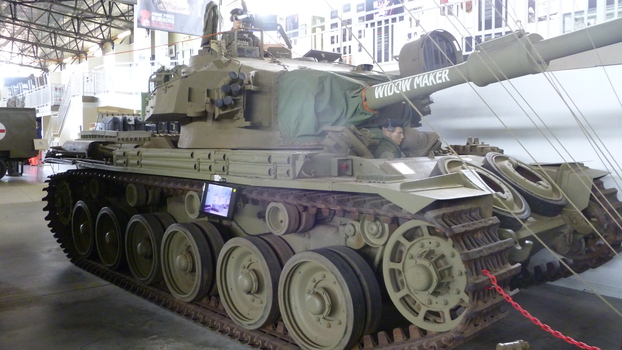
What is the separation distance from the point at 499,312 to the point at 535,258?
3.59m

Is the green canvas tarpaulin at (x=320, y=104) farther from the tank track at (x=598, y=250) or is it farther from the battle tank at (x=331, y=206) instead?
the tank track at (x=598, y=250)

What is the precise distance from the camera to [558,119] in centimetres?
723

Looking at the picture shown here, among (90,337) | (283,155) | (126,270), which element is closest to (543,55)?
(283,155)

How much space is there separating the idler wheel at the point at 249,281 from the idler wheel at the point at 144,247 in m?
1.35

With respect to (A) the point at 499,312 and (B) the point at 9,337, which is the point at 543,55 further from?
(B) the point at 9,337

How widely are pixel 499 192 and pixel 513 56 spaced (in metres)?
1.33

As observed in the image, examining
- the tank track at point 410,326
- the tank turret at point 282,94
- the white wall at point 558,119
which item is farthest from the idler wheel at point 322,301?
the white wall at point 558,119

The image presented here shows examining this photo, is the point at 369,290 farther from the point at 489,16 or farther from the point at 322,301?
the point at 489,16

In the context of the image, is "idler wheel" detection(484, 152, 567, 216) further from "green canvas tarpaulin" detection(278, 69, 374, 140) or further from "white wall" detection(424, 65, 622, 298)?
"green canvas tarpaulin" detection(278, 69, 374, 140)

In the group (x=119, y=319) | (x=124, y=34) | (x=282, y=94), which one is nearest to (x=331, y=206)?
(x=282, y=94)

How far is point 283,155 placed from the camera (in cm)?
477

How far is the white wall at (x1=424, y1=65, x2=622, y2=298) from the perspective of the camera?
22.1 ft

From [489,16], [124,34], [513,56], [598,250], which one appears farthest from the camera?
[124,34]

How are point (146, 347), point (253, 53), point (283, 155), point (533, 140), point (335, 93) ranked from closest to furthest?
1. point (283, 155)
2. point (146, 347)
3. point (335, 93)
4. point (253, 53)
5. point (533, 140)
